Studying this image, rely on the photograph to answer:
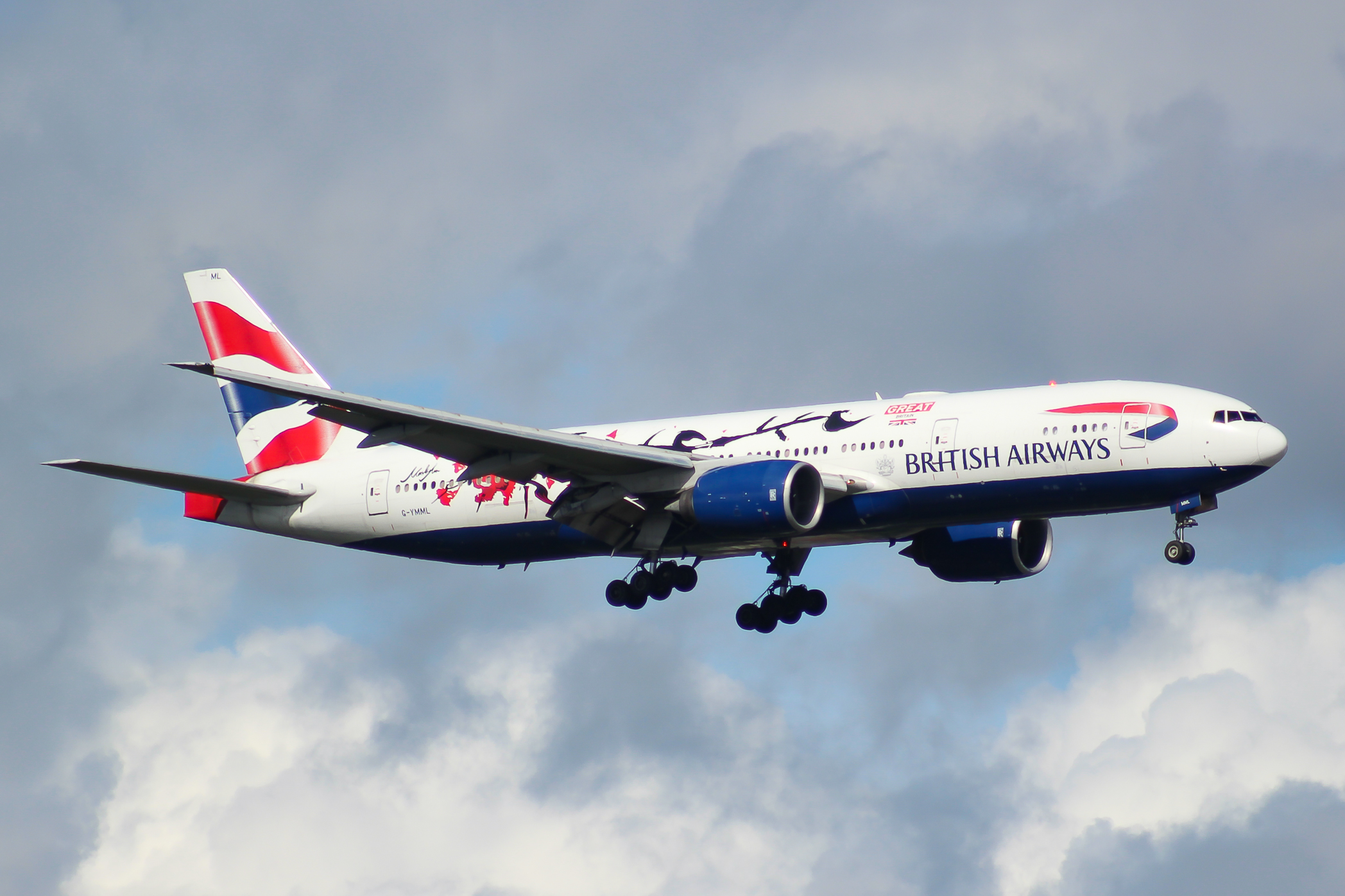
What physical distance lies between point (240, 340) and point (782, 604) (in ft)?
63.4

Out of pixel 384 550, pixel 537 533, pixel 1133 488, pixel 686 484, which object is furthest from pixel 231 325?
pixel 1133 488

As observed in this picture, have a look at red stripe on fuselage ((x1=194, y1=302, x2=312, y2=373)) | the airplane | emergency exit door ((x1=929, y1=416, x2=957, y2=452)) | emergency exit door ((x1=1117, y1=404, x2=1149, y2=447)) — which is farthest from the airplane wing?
red stripe on fuselage ((x1=194, y1=302, x2=312, y2=373))

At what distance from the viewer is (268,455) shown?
172ft

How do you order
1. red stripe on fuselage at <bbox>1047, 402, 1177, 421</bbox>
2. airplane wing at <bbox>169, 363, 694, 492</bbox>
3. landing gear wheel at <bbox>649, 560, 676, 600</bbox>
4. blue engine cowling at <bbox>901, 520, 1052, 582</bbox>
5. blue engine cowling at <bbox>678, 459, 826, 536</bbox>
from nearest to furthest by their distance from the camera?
airplane wing at <bbox>169, 363, 694, 492</bbox> → red stripe on fuselage at <bbox>1047, 402, 1177, 421</bbox> → blue engine cowling at <bbox>678, 459, 826, 536</bbox> → landing gear wheel at <bbox>649, 560, 676, 600</bbox> → blue engine cowling at <bbox>901, 520, 1052, 582</bbox>

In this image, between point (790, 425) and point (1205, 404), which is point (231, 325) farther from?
point (1205, 404)

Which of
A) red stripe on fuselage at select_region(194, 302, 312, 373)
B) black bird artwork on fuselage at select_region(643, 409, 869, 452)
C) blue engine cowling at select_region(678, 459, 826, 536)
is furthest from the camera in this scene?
red stripe on fuselage at select_region(194, 302, 312, 373)

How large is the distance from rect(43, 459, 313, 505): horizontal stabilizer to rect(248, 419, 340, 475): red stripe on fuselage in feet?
4.69

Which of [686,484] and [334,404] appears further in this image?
[686,484]

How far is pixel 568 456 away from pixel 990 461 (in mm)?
10125

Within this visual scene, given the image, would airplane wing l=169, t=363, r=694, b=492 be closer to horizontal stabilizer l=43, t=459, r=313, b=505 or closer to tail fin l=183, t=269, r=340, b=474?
horizontal stabilizer l=43, t=459, r=313, b=505

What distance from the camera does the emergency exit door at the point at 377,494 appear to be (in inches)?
1924

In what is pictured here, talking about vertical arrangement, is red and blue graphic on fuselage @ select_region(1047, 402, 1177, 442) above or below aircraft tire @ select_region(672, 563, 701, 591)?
above

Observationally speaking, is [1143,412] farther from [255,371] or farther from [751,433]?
[255,371]

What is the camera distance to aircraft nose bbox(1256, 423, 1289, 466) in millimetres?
40156
